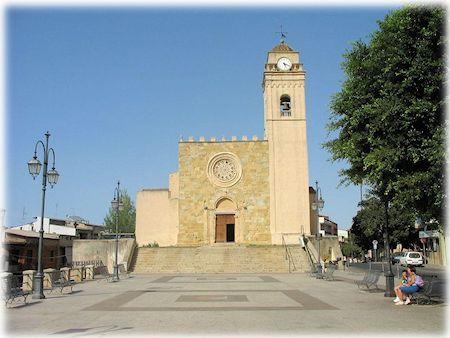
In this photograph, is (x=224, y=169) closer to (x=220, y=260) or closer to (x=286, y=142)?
(x=286, y=142)

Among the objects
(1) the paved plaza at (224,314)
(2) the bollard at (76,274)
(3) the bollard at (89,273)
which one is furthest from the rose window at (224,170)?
(1) the paved plaza at (224,314)

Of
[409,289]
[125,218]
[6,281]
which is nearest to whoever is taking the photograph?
[409,289]

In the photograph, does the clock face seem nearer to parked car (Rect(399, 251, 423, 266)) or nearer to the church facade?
the church facade

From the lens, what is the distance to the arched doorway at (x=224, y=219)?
41875 millimetres

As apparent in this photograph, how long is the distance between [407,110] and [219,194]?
101 ft

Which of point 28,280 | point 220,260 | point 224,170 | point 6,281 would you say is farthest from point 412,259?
point 6,281

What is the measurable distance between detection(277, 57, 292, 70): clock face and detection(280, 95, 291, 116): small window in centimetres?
259

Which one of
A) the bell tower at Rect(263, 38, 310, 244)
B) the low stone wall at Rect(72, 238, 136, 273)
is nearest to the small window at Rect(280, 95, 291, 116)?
the bell tower at Rect(263, 38, 310, 244)

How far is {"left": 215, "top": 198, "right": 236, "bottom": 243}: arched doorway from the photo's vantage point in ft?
137

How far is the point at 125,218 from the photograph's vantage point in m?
68.4

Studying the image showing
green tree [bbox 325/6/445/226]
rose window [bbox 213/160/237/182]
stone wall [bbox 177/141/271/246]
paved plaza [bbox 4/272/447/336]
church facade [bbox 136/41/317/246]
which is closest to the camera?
paved plaza [bbox 4/272/447/336]

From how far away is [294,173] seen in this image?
4141 centimetres

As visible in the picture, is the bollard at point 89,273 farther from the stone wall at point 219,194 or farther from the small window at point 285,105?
the small window at point 285,105

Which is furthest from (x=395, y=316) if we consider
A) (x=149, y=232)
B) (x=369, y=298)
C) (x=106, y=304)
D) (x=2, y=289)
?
(x=149, y=232)
